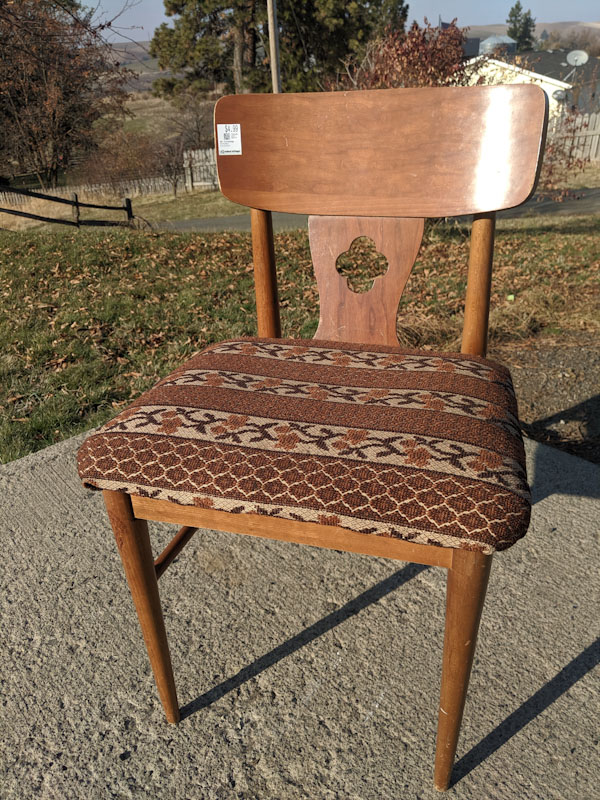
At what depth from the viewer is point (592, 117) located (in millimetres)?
22250

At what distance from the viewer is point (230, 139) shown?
1.62 m

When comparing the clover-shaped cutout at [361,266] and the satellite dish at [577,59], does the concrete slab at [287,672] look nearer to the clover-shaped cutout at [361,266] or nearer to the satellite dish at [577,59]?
the clover-shaped cutout at [361,266]

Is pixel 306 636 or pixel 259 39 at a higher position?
pixel 259 39

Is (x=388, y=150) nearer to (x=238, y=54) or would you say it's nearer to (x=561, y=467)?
(x=561, y=467)

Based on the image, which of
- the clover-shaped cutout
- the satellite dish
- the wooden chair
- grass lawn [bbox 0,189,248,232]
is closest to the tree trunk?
grass lawn [bbox 0,189,248,232]

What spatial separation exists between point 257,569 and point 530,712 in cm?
78

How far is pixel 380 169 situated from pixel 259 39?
21.8 metres

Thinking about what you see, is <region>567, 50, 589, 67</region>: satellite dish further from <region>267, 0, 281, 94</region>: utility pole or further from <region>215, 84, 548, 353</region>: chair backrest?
<region>215, 84, 548, 353</region>: chair backrest

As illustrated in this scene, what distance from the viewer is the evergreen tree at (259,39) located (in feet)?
61.9

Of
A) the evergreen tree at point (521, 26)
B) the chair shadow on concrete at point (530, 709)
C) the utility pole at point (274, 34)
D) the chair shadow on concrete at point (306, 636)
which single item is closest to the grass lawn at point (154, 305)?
the chair shadow on concrete at point (306, 636)

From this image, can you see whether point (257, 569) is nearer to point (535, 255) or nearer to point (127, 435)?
point (127, 435)

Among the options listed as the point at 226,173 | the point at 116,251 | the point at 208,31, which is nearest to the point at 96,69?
the point at 208,31

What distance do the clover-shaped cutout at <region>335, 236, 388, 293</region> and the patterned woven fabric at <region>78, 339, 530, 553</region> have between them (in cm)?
418

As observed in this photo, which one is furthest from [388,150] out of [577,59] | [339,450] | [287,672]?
[577,59]
